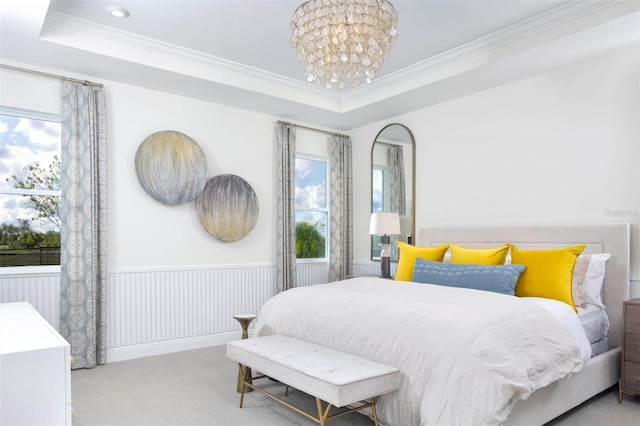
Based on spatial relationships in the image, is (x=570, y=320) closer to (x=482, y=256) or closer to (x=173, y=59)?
(x=482, y=256)

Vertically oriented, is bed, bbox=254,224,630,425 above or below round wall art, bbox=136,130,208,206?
below

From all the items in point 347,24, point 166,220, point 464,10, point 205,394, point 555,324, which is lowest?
point 205,394

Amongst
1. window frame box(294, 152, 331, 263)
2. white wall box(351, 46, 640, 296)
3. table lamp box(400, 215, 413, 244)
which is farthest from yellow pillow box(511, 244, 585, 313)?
window frame box(294, 152, 331, 263)

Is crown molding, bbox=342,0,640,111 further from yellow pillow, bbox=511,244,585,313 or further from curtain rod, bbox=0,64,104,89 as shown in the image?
curtain rod, bbox=0,64,104,89

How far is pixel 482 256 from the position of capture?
3738 millimetres

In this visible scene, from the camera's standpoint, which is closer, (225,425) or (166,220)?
(225,425)

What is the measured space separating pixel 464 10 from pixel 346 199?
2944 mm

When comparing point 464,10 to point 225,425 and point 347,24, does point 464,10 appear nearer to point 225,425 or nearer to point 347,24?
point 347,24

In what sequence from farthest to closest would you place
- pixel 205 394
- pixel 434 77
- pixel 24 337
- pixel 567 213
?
pixel 434 77 → pixel 567 213 → pixel 205 394 → pixel 24 337

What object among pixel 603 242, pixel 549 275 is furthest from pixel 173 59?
pixel 603 242

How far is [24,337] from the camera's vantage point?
1.85 meters

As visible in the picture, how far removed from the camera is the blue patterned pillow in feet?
10.6

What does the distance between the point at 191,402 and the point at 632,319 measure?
2961mm

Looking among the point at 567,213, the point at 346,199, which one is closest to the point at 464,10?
the point at 567,213
